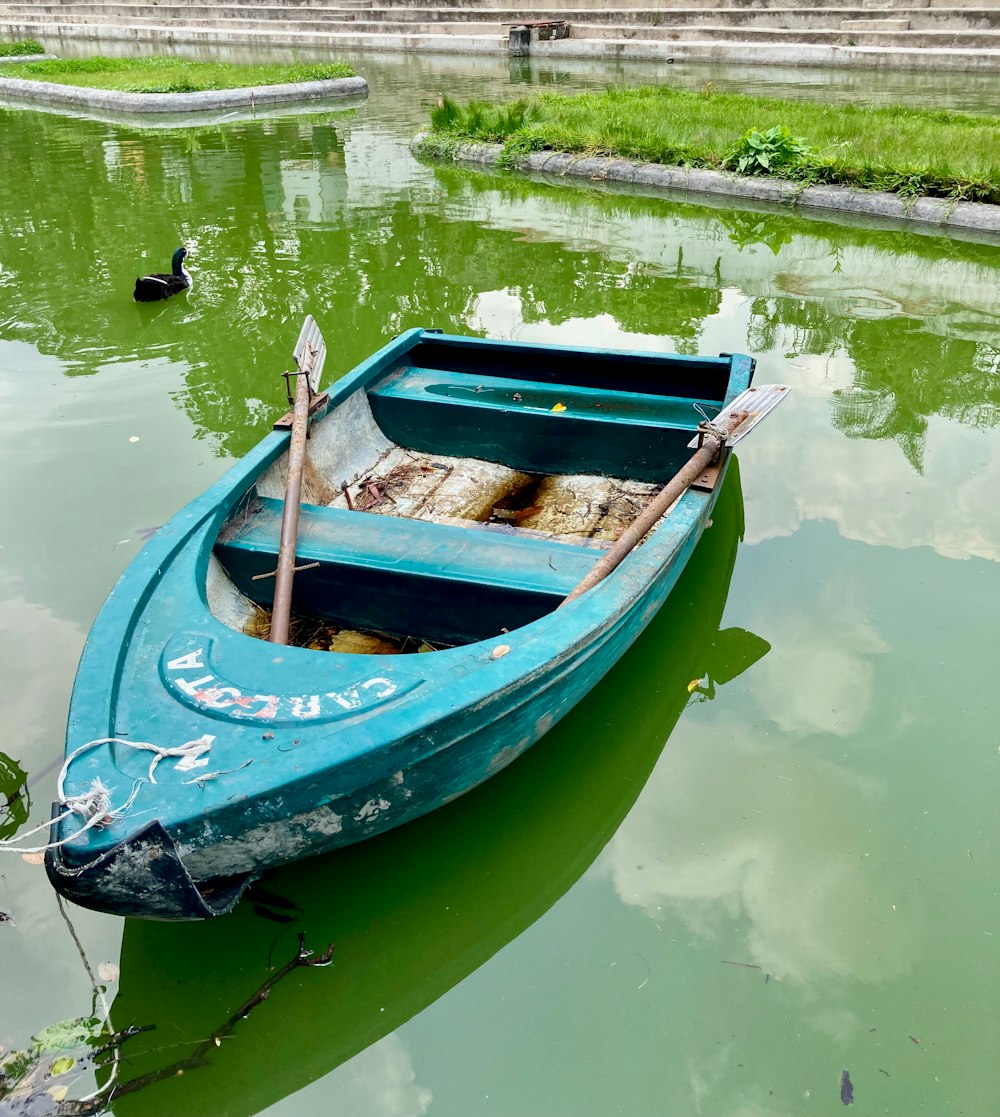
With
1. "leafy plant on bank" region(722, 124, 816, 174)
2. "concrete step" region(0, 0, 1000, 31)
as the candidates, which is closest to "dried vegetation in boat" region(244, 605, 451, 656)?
"leafy plant on bank" region(722, 124, 816, 174)

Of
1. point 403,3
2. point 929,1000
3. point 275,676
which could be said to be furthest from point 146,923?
point 403,3

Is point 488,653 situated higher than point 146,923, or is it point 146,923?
point 488,653

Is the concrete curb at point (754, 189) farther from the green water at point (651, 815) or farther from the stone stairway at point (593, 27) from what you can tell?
the stone stairway at point (593, 27)

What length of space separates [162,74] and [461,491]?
16.2 meters

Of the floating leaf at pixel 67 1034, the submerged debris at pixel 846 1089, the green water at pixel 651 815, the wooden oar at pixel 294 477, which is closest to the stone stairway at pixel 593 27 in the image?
the green water at pixel 651 815

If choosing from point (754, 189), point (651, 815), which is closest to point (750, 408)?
point (651, 815)

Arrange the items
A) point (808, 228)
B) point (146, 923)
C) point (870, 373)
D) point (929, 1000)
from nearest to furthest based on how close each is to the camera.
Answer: point (929, 1000)
point (146, 923)
point (870, 373)
point (808, 228)

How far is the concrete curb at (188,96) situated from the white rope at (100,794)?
14.8 meters

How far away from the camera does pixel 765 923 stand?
2.47 metres

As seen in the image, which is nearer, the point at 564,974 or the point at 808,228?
the point at 564,974

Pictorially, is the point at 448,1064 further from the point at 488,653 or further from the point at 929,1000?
the point at 929,1000

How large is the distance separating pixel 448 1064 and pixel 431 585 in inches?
53.2

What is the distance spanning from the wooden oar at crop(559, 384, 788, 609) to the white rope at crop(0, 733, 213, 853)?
108 cm

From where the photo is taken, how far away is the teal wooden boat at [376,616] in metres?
2.03
